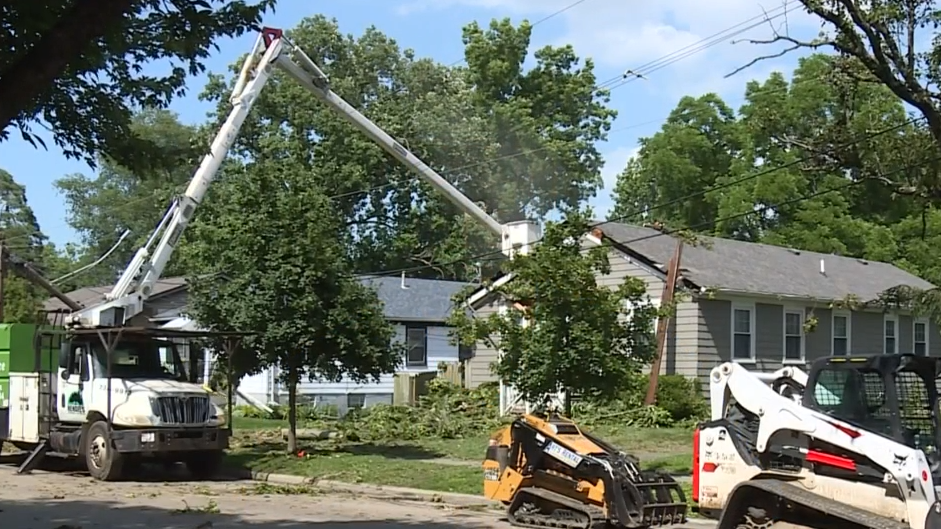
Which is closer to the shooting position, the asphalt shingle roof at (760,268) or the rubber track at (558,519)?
the rubber track at (558,519)

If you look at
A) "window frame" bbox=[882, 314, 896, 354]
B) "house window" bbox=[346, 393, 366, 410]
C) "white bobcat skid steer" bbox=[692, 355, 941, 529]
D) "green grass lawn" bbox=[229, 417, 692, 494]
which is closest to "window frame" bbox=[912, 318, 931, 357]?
"window frame" bbox=[882, 314, 896, 354]

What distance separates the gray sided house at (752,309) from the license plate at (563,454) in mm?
12005

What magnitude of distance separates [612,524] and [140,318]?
1415cm

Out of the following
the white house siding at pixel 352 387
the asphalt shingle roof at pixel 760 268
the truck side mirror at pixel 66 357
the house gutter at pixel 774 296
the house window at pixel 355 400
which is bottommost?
the house window at pixel 355 400

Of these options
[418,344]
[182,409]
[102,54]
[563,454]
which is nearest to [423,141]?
[418,344]

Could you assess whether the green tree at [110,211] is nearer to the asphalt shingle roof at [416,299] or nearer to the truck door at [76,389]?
the asphalt shingle roof at [416,299]

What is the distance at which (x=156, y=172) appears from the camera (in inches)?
453

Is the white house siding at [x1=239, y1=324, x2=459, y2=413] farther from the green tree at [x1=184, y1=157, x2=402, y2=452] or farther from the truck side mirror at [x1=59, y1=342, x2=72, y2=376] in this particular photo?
the truck side mirror at [x1=59, y1=342, x2=72, y2=376]

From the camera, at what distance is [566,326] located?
17.2 metres

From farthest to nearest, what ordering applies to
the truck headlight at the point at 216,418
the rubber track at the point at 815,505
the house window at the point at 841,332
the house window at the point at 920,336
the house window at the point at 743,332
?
the house window at the point at 920,336, the house window at the point at 841,332, the house window at the point at 743,332, the truck headlight at the point at 216,418, the rubber track at the point at 815,505

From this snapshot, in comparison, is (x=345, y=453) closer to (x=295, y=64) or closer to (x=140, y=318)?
(x=140, y=318)

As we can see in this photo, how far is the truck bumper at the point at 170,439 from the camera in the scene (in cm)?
1973

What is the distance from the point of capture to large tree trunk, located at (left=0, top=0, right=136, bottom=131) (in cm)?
821

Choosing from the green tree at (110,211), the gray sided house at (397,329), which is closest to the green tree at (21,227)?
the green tree at (110,211)
